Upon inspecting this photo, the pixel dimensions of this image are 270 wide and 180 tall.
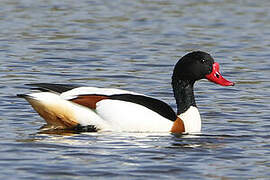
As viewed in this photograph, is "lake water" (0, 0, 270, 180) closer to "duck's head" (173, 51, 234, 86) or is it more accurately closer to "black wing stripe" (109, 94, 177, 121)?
"black wing stripe" (109, 94, 177, 121)

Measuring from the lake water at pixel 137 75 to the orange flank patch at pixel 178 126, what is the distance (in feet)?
0.68

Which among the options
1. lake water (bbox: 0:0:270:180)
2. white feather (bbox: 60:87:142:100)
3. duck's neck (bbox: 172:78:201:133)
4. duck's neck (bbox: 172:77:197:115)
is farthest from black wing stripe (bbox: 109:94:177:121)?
duck's neck (bbox: 172:77:197:115)

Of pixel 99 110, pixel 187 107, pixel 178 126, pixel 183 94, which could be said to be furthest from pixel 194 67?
pixel 99 110

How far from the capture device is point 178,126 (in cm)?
1126

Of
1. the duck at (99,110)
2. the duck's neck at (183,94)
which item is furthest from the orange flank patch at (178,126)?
the duck's neck at (183,94)

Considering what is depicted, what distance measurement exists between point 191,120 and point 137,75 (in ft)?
13.9

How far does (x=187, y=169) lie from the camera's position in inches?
361

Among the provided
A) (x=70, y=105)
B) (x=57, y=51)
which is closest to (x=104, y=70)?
(x=57, y=51)

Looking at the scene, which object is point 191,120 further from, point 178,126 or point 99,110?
point 99,110

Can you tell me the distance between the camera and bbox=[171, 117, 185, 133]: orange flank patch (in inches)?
442

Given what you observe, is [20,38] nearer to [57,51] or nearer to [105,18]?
[57,51]

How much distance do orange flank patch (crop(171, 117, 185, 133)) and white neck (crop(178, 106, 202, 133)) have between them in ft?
0.22

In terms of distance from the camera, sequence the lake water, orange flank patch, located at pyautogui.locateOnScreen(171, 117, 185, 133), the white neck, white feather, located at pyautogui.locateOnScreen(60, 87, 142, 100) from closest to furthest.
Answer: the lake water < white feather, located at pyautogui.locateOnScreen(60, 87, 142, 100) < orange flank patch, located at pyautogui.locateOnScreen(171, 117, 185, 133) < the white neck

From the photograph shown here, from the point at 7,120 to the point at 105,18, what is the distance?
10922mm
